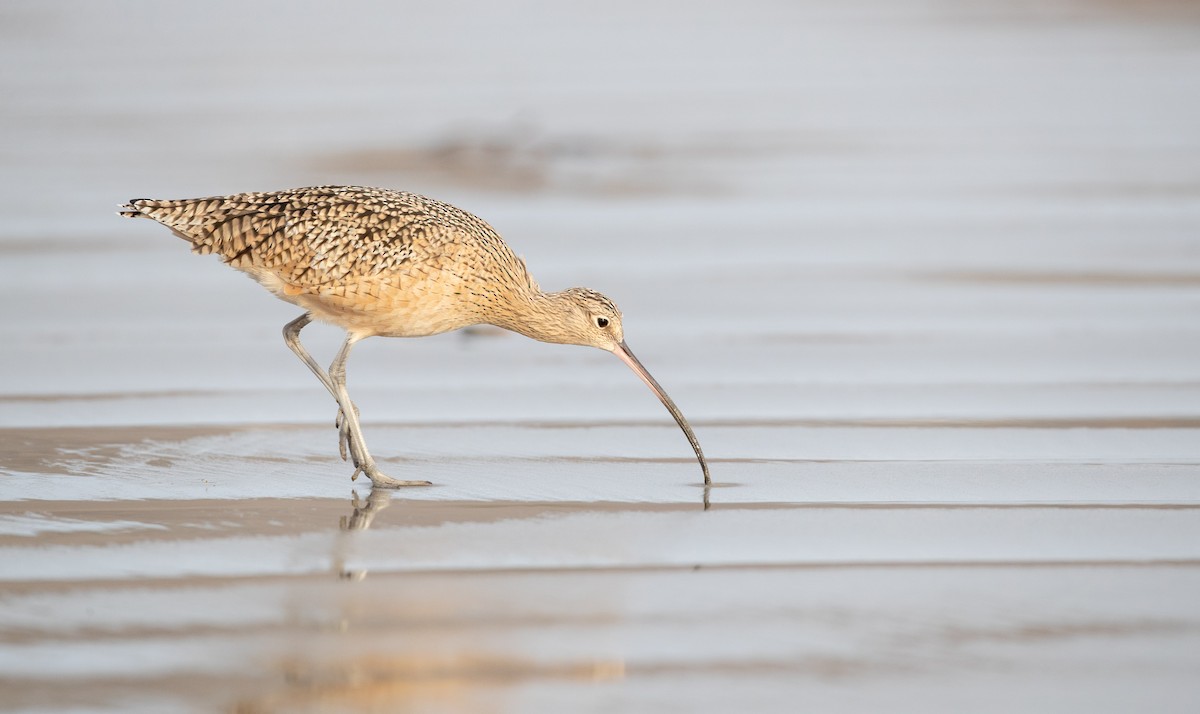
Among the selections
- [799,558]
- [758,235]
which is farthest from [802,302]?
[799,558]

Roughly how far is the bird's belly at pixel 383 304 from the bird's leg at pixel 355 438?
0.18 metres

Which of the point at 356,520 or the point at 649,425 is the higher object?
the point at 649,425

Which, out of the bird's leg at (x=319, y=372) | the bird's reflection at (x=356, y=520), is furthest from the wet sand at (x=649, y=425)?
the bird's leg at (x=319, y=372)

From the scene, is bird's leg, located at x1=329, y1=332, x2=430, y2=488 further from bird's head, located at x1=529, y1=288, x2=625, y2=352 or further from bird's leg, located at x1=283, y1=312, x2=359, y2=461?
bird's head, located at x1=529, y1=288, x2=625, y2=352

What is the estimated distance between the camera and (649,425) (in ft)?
27.4

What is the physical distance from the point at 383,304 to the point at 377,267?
0.51ft

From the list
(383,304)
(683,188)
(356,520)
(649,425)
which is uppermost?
(683,188)

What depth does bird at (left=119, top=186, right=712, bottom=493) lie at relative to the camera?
788 cm

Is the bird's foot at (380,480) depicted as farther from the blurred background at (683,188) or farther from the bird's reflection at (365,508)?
the blurred background at (683,188)

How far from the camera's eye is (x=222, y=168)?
15188mm

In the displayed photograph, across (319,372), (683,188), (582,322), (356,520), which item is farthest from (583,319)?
(683,188)

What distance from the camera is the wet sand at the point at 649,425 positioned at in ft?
17.6

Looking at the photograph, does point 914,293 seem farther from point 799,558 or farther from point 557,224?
point 799,558

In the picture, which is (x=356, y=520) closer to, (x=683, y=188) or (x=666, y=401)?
(x=666, y=401)
